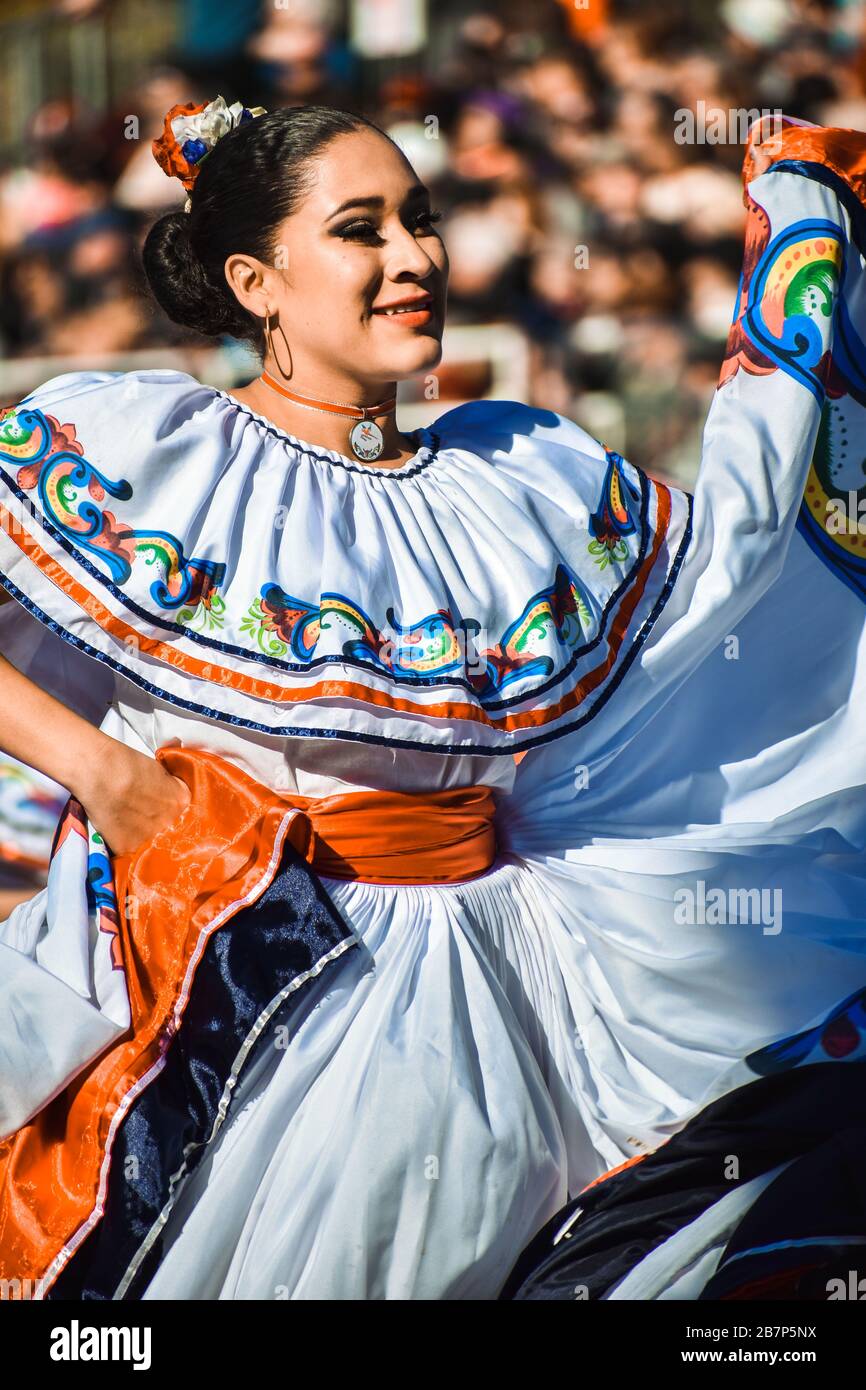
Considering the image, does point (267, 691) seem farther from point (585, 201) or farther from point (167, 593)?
point (585, 201)

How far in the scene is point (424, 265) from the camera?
1900mm

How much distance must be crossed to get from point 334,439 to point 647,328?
2.94 meters

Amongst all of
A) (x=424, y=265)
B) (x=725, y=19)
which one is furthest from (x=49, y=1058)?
(x=725, y=19)

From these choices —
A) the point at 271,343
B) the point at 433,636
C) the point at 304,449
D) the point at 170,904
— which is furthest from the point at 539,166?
the point at 170,904

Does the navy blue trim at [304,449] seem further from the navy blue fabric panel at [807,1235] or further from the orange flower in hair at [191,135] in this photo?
the navy blue fabric panel at [807,1235]

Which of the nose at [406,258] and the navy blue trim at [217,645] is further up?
the nose at [406,258]

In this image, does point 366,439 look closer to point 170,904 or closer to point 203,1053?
point 170,904

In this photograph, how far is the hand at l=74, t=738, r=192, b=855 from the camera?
1.73 metres

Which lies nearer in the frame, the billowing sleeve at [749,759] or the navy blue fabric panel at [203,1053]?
the navy blue fabric panel at [203,1053]

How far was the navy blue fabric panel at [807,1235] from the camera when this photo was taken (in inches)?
69.7

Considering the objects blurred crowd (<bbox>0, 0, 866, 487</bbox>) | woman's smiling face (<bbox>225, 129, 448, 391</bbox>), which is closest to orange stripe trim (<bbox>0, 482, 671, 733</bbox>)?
woman's smiling face (<bbox>225, 129, 448, 391</bbox>)

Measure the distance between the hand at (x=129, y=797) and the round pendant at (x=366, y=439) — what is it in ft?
1.55

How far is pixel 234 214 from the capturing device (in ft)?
6.52

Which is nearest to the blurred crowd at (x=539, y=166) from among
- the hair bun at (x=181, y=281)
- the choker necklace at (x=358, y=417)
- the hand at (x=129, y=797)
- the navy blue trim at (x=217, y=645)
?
the hair bun at (x=181, y=281)
